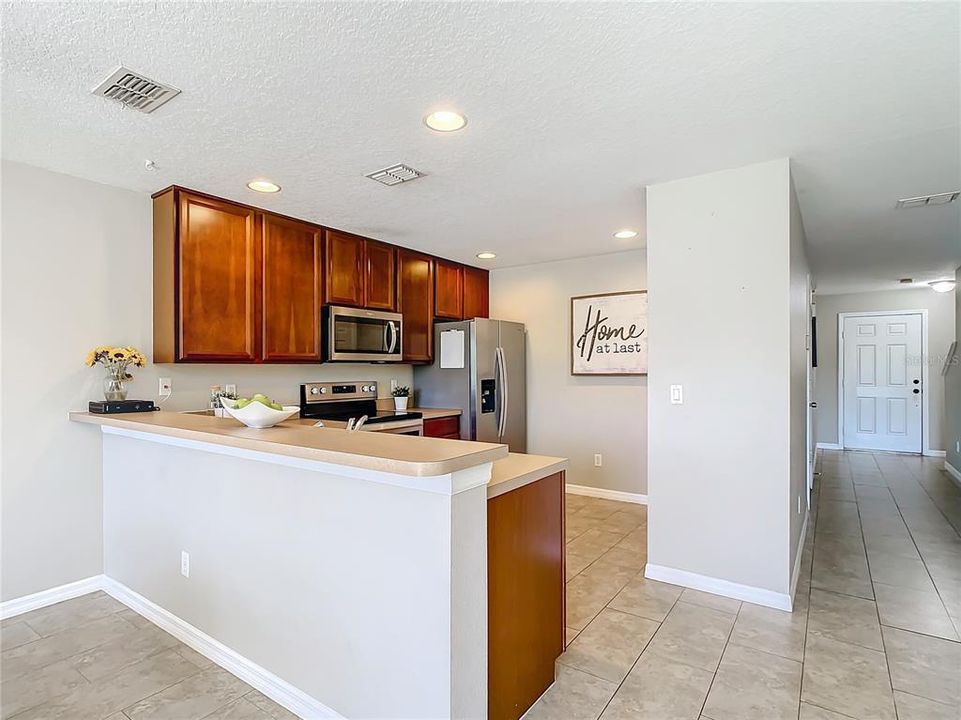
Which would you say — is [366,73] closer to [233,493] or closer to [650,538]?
[233,493]

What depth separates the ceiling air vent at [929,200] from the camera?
3.18m

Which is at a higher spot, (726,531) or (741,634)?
(726,531)

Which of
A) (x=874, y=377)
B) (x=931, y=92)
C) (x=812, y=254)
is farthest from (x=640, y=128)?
(x=874, y=377)

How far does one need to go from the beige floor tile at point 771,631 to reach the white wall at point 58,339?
11.4 feet

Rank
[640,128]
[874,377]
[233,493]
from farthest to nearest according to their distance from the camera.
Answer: [874,377] → [640,128] → [233,493]

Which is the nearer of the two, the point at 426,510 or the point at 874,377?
the point at 426,510

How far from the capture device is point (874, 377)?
7.47 m

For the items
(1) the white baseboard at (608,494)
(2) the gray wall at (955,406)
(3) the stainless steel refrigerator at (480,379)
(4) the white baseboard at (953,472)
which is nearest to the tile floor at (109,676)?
(3) the stainless steel refrigerator at (480,379)

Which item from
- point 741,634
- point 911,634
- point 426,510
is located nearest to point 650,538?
point 741,634

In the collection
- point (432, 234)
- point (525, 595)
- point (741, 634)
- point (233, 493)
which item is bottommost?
point (741, 634)

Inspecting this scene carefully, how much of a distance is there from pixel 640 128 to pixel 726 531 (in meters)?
2.10

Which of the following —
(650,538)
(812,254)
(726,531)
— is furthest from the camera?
(812,254)

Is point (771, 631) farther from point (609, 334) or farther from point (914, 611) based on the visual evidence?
point (609, 334)

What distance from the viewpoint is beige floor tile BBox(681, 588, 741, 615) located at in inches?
105
